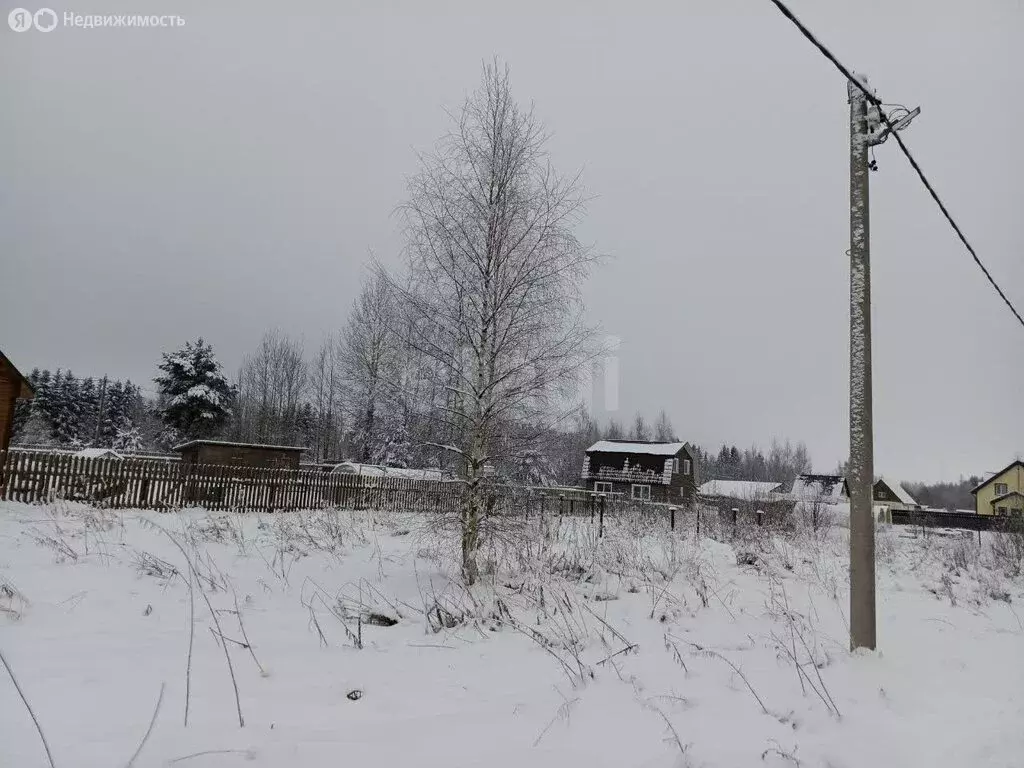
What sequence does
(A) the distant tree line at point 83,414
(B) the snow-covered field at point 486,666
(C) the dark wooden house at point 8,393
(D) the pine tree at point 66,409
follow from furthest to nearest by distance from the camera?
(D) the pine tree at point 66,409 → (A) the distant tree line at point 83,414 → (C) the dark wooden house at point 8,393 → (B) the snow-covered field at point 486,666

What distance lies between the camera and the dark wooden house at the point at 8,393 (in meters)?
14.0

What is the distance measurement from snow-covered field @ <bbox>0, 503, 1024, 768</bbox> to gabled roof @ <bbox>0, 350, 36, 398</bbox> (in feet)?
26.7

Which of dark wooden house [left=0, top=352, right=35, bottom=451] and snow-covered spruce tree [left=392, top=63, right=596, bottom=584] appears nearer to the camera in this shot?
snow-covered spruce tree [left=392, top=63, right=596, bottom=584]

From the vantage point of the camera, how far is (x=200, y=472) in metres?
14.4

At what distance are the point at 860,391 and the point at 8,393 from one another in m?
18.0

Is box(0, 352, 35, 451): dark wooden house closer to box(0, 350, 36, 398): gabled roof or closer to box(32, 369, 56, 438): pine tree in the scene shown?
box(0, 350, 36, 398): gabled roof

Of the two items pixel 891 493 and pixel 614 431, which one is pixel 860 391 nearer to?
pixel 891 493

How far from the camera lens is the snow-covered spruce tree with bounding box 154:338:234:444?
3234 cm

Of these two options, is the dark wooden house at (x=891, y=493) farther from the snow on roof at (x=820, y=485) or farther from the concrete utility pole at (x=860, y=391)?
the concrete utility pole at (x=860, y=391)

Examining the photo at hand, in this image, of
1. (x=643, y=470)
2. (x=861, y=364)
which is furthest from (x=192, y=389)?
(x=861, y=364)

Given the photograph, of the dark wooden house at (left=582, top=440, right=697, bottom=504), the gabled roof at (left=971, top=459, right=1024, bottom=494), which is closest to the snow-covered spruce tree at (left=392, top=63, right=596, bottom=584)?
the dark wooden house at (left=582, top=440, right=697, bottom=504)

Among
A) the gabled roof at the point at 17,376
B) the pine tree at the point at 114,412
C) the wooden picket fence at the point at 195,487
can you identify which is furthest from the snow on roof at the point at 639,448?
the pine tree at the point at 114,412

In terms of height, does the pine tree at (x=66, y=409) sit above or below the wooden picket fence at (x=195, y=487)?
above

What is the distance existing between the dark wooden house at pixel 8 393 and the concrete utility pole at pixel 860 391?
17.5 m
